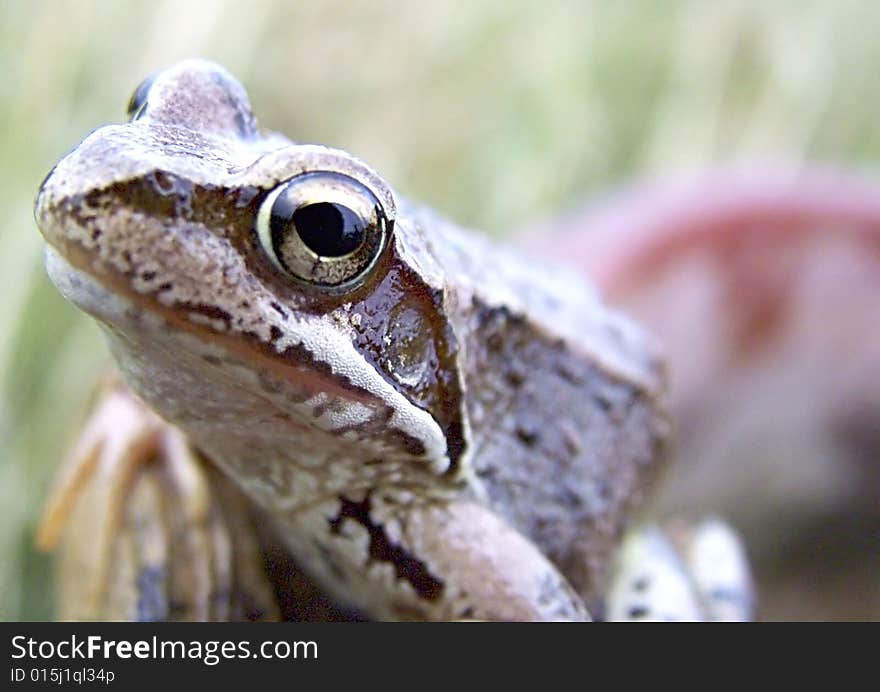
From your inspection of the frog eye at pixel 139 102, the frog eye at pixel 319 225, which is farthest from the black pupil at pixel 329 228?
the frog eye at pixel 139 102

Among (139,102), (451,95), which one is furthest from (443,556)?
(451,95)

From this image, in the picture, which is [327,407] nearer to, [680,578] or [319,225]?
[319,225]

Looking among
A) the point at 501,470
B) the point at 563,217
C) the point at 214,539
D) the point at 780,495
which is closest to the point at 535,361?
the point at 501,470

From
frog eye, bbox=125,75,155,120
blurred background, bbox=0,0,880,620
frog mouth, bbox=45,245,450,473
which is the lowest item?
frog mouth, bbox=45,245,450,473

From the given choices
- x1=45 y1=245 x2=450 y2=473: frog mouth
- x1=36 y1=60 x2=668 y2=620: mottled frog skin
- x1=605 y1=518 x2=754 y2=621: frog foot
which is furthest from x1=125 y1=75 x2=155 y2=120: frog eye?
x1=605 y1=518 x2=754 y2=621: frog foot

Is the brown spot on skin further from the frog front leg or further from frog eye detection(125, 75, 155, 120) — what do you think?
frog eye detection(125, 75, 155, 120)

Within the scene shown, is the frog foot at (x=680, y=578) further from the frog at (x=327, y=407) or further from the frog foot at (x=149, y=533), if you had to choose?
the frog foot at (x=149, y=533)

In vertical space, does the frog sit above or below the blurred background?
below

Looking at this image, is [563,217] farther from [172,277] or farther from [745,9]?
[172,277]
